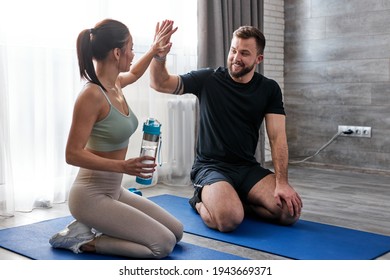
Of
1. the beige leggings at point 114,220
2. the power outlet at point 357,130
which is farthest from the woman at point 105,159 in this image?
the power outlet at point 357,130

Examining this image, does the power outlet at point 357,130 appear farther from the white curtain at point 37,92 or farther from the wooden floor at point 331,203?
the white curtain at point 37,92

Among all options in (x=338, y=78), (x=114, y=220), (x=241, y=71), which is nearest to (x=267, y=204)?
(x=241, y=71)

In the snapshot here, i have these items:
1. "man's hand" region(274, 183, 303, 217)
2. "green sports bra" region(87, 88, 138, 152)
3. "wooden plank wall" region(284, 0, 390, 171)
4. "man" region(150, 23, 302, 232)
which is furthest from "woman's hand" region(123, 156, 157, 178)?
"wooden plank wall" region(284, 0, 390, 171)

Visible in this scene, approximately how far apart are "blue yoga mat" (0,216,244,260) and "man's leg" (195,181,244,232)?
0.91ft

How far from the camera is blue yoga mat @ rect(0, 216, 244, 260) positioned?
7.97 feet

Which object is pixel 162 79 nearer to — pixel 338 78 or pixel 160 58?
pixel 160 58

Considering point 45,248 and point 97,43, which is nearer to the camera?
point 97,43

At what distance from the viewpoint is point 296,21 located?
17.4 ft

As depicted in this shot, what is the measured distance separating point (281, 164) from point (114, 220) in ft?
3.56

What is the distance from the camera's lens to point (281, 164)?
10.2 feet

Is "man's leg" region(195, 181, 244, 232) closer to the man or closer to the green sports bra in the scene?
the man

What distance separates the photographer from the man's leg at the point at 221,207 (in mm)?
2875

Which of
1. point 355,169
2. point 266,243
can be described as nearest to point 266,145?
point 355,169

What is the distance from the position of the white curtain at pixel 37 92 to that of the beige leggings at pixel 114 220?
102 cm
